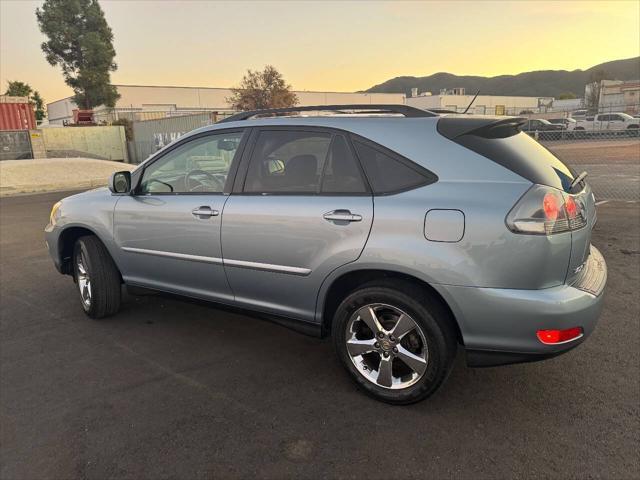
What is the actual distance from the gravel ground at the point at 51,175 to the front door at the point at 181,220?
15.6 m

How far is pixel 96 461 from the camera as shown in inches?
97.0

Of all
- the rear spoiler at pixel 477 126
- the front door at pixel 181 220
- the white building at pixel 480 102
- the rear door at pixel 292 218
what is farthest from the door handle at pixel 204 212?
the white building at pixel 480 102

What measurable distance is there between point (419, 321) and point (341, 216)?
751 mm

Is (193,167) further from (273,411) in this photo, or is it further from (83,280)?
(273,411)

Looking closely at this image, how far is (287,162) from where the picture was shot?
3.24m

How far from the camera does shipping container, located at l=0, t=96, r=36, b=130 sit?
100.0 feet

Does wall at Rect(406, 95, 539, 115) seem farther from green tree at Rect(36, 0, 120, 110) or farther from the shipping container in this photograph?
the shipping container

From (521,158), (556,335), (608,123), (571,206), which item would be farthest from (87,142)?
(608,123)

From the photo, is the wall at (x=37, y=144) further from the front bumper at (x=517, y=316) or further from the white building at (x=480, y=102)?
the white building at (x=480, y=102)

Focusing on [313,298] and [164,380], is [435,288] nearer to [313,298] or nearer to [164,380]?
[313,298]

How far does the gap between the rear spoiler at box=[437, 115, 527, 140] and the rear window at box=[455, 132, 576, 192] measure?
0.03 meters

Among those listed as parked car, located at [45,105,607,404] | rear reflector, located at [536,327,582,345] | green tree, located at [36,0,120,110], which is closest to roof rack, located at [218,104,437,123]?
parked car, located at [45,105,607,404]

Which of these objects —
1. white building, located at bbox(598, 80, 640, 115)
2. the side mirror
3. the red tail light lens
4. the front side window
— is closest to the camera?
the red tail light lens

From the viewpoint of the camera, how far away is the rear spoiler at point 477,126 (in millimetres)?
2695
